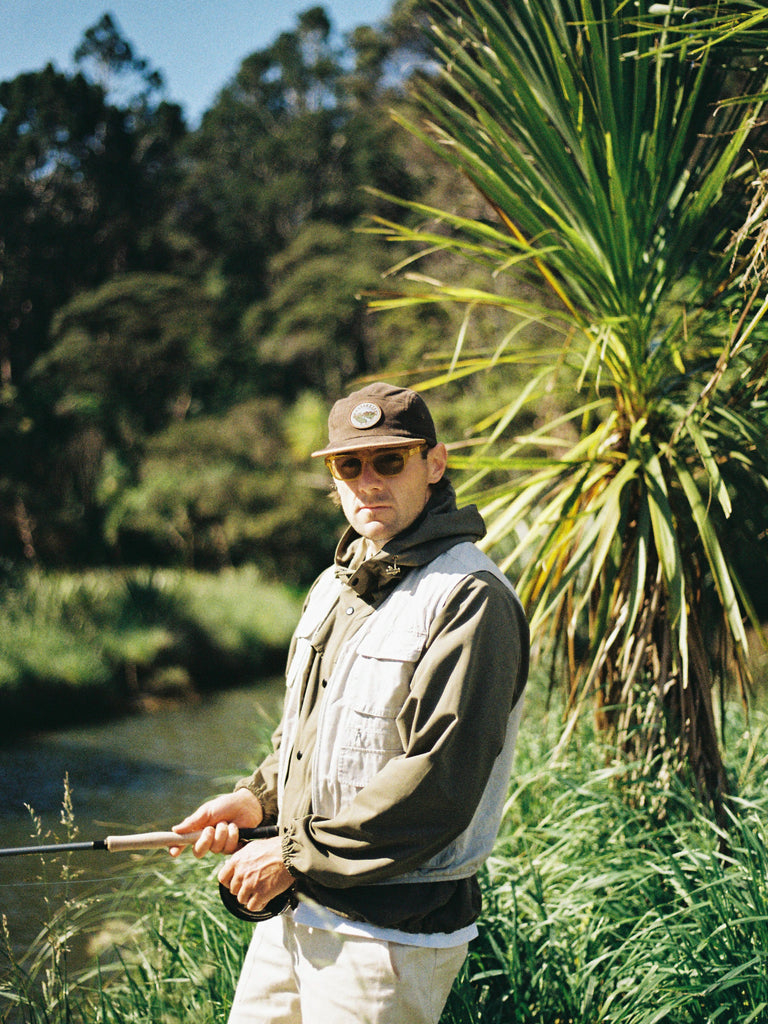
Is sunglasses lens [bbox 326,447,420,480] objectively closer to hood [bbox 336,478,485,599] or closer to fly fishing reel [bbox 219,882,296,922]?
hood [bbox 336,478,485,599]

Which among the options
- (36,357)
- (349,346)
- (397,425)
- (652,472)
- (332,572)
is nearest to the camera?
(397,425)

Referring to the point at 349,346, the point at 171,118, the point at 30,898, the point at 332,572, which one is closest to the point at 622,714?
the point at 332,572

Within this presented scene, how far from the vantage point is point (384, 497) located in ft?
5.96

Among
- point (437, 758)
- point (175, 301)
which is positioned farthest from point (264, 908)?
point (175, 301)

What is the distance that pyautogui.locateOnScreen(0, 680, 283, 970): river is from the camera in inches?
166

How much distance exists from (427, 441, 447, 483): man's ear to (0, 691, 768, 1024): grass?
115cm

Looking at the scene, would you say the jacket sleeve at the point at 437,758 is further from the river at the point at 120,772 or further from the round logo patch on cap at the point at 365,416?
the river at the point at 120,772

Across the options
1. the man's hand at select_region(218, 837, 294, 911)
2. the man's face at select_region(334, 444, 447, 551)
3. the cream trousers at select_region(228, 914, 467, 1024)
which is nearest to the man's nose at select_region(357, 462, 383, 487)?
the man's face at select_region(334, 444, 447, 551)

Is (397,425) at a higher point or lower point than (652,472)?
higher

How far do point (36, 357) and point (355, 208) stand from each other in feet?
50.1

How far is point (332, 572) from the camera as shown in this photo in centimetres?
197

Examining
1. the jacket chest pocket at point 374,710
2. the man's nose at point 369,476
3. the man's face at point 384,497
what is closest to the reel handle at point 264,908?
the jacket chest pocket at point 374,710

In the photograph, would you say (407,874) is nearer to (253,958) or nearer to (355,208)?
(253,958)

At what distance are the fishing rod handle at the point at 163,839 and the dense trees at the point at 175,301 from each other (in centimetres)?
945
